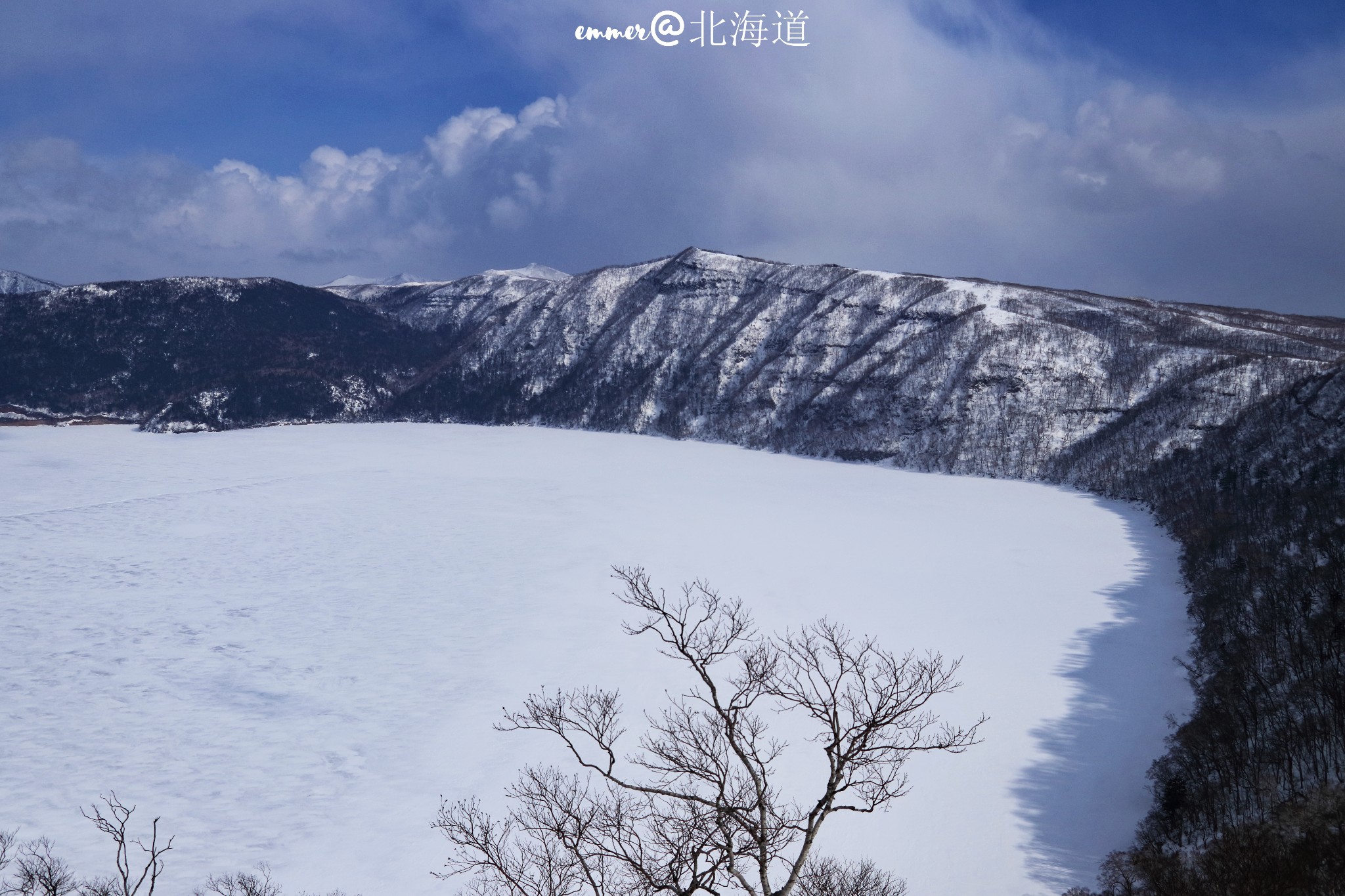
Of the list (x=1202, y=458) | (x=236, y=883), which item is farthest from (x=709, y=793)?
(x=1202, y=458)

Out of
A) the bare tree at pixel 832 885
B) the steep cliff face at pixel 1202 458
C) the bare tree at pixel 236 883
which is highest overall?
the steep cliff face at pixel 1202 458

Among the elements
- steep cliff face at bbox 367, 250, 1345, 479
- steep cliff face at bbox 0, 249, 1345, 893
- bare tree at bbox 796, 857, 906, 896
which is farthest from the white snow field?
steep cliff face at bbox 367, 250, 1345, 479

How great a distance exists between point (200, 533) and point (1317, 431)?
15322 cm

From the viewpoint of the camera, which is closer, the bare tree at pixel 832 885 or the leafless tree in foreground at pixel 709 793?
the leafless tree in foreground at pixel 709 793

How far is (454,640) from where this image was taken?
6838cm

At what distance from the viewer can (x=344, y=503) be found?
116 m

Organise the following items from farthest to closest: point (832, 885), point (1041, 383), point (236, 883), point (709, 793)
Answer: point (1041, 383)
point (236, 883)
point (709, 793)
point (832, 885)

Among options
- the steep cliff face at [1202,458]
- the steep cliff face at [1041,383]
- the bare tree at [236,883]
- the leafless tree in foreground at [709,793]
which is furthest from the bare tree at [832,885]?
the steep cliff face at [1041,383]

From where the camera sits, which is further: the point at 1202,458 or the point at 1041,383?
Result: the point at 1041,383

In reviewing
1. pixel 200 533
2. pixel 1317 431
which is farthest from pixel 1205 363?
pixel 200 533

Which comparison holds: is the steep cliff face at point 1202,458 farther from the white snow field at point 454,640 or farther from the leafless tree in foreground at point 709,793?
the leafless tree in foreground at point 709,793

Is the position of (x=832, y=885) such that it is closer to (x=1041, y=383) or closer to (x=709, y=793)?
(x=709, y=793)

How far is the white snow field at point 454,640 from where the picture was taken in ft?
141

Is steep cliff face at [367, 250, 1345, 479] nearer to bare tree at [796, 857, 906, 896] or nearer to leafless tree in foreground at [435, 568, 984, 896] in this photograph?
leafless tree in foreground at [435, 568, 984, 896]
